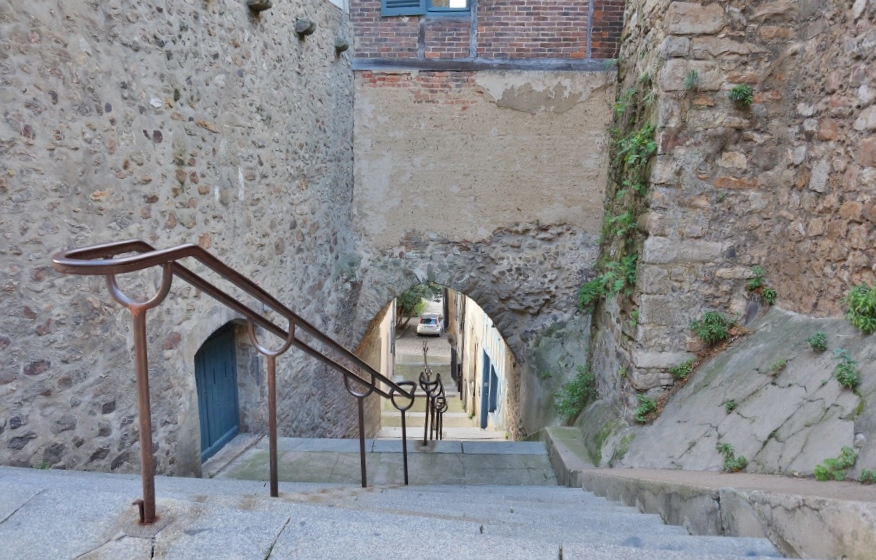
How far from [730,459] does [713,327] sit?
1.26m

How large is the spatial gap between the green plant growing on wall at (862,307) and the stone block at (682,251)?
3.64 feet

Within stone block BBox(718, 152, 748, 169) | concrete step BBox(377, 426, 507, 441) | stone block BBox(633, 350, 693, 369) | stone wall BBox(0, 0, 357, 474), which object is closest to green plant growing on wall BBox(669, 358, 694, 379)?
stone block BBox(633, 350, 693, 369)

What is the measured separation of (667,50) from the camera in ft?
12.6

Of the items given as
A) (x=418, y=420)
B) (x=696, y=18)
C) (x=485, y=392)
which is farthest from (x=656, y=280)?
(x=418, y=420)

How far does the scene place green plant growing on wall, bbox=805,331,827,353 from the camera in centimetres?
294

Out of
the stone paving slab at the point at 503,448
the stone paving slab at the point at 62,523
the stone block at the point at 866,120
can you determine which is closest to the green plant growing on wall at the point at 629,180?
the stone block at the point at 866,120

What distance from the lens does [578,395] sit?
5.71 m

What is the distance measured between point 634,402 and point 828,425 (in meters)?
1.76

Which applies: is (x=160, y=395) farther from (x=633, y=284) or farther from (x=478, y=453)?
(x=633, y=284)

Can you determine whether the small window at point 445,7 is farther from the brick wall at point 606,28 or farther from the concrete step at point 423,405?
the concrete step at point 423,405

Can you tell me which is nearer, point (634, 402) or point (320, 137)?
point (634, 402)

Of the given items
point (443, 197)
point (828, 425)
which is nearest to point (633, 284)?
point (828, 425)

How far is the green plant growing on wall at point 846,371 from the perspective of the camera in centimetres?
254

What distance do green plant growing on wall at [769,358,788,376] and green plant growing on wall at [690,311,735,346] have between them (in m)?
0.73
